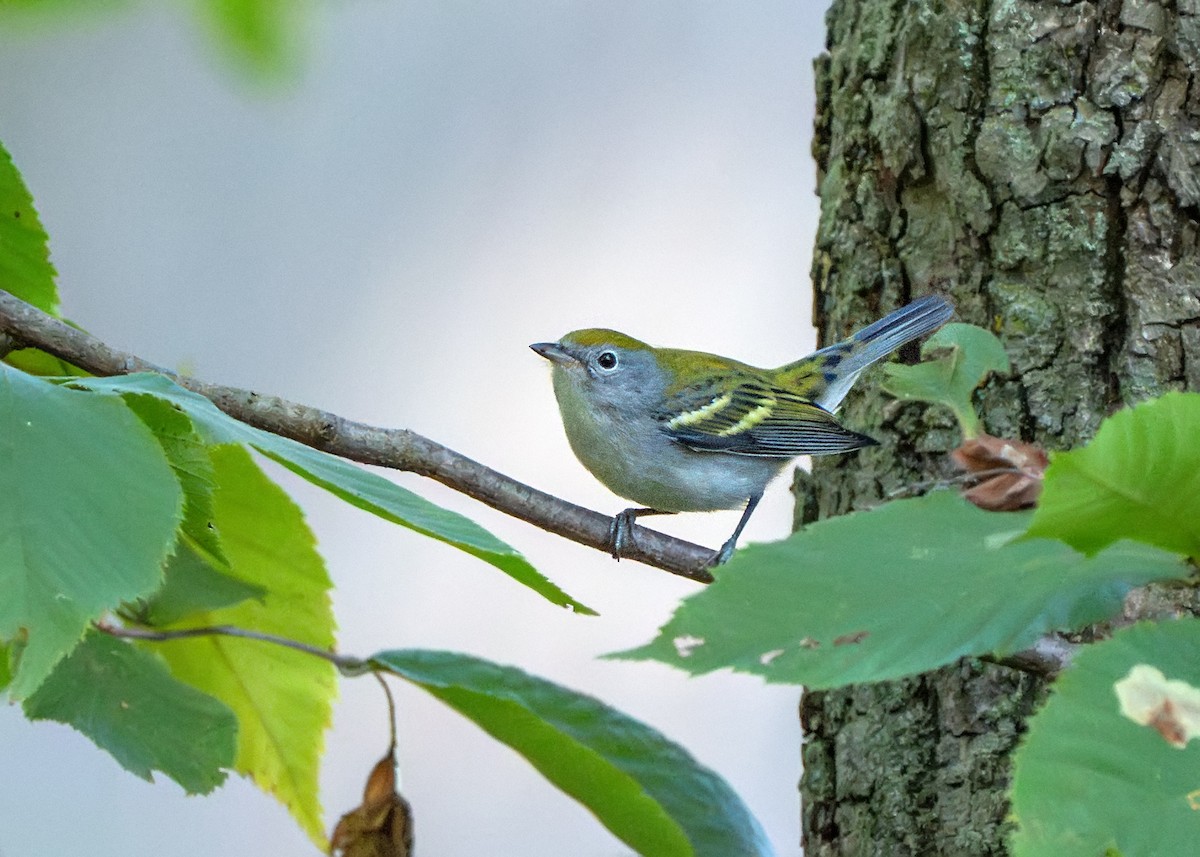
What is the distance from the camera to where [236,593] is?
3.10 ft

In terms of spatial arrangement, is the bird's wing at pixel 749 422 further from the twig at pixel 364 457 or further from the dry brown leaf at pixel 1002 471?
the dry brown leaf at pixel 1002 471

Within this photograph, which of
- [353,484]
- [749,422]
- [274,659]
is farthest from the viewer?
[749,422]

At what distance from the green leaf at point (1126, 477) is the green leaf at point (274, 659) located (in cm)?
72

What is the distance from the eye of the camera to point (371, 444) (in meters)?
1.08

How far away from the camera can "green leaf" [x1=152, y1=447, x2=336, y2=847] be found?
1.05m

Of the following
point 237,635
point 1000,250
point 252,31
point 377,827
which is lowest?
point 377,827

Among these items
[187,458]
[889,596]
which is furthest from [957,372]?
[187,458]

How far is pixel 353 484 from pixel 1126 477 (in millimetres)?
415

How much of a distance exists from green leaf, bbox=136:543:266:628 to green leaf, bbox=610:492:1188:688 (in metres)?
0.55

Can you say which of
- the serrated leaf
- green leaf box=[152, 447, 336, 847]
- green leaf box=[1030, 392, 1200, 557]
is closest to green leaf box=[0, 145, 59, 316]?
green leaf box=[152, 447, 336, 847]

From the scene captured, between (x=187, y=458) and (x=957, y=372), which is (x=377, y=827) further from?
(x=957, y=372)

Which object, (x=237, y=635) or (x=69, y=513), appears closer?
(x=69, y=513)

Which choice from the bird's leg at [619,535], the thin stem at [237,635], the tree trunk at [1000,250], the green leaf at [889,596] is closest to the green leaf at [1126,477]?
the green leaf at [889,596]

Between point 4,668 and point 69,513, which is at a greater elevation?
point 69,513
